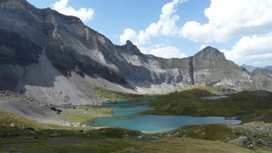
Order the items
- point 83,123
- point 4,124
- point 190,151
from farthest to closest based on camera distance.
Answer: point 83,123, point 4,124, point 190,151

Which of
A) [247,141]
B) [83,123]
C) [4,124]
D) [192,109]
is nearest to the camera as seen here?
[247,141]

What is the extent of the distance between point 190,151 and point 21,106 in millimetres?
137506

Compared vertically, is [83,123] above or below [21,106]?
below

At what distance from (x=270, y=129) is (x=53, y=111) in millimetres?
144944

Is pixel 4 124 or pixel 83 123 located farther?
→ pixel 83 123

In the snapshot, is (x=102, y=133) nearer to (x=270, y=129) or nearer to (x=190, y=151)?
(x=190, y=151)

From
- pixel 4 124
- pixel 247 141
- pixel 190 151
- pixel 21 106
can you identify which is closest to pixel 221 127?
pixel 247 141

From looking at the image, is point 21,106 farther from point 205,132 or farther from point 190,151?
point 190,151

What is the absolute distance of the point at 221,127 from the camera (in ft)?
279

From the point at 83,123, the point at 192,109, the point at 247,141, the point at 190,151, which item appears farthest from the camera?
the point at 192,109

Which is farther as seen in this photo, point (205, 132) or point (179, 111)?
point (179, 111)

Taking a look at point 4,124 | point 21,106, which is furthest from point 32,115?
point 4,124

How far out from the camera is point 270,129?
276ft

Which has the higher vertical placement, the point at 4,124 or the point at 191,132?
the point at 4,124
